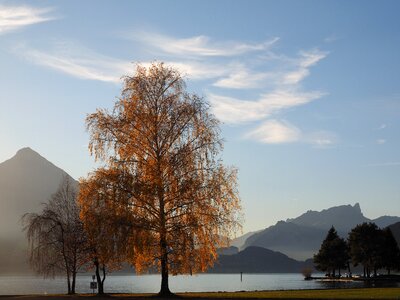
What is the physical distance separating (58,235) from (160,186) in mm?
26840

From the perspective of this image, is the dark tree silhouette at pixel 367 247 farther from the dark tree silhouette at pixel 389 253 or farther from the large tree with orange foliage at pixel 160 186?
the large tree with orange foliage at pixel 160 186

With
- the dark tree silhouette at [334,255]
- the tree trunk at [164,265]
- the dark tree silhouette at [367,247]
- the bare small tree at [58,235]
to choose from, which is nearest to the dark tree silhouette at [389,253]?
the dark tree silhouette at [367,247]

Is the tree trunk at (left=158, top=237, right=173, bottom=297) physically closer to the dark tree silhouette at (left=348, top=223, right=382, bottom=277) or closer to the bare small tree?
the bare small tree

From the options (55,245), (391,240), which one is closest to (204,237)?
(55,245)

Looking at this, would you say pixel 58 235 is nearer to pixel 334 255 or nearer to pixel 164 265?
pixel 164 265

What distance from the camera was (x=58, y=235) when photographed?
2756 inches

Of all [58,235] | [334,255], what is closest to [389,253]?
[334,255]

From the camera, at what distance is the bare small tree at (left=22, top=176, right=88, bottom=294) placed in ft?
214

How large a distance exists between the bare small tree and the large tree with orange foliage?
18.9m

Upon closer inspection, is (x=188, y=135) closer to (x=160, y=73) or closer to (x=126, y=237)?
(x=160, y=73)

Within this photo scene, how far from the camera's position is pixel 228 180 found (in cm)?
4953

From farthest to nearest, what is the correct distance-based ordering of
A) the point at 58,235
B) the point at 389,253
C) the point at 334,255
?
the point at 334,255 → the point at 389,253 → the point at 58,235

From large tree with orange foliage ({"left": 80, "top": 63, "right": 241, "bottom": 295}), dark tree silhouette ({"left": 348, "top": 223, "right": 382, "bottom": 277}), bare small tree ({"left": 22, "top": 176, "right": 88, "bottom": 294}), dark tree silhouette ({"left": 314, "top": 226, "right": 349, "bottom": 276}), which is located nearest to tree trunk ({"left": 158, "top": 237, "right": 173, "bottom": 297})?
large tree with orange foliage ({"left": 80, "top": 63, "right": 241, "bottom": 295})

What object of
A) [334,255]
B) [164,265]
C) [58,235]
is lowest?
[334,255]
